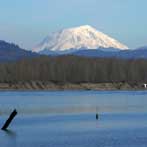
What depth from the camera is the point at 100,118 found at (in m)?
59.5

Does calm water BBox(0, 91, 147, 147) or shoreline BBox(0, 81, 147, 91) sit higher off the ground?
calm water BBox(0, 91, 147, 147)

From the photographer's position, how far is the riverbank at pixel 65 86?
187125 millimetres

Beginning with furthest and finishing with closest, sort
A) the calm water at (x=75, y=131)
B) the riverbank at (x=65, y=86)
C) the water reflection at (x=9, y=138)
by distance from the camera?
the riverbank at (x=65, y=86), the calm water at (x=75, y=131), the water reflection at (x=9, y=138)

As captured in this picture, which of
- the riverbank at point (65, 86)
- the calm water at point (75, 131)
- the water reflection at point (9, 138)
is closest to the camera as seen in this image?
the water reflection at point (9, 138)

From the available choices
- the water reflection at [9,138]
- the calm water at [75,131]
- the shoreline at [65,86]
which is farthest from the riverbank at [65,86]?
the water reflection at [9,138]

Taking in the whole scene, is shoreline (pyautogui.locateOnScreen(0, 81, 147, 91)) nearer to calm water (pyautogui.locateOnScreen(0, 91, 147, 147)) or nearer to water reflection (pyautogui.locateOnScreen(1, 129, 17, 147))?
calm water (pyautogui.locateOnScreen(0, 91, 147, 147))

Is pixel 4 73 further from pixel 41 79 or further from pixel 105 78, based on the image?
pixel 105 78

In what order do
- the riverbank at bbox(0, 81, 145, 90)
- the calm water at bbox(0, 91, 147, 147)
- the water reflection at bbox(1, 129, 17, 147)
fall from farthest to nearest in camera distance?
the riverbank at bbox(0, 81, 145, 90) → the calm water at bbox(0, 91, 147, 147) → the water reflection at bbox(1, 129, 17, 147)

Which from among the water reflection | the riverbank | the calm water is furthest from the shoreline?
the water reflection

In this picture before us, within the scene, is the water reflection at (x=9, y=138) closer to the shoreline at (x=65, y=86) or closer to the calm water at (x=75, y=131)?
the calm water at (x=75, y=131)

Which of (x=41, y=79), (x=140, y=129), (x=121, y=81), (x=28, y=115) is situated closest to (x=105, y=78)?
(x=121, y=81)

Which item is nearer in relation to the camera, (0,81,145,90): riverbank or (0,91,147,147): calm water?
(0,91,147,147): calm water

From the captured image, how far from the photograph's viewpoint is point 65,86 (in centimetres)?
18975

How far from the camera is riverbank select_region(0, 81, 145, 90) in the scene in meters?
187
